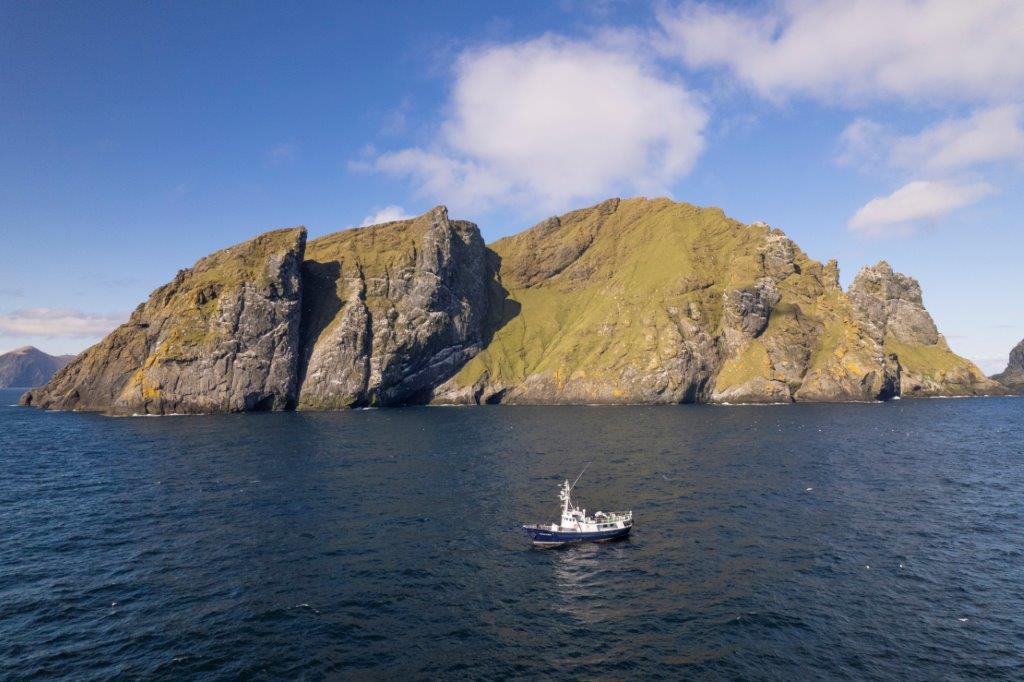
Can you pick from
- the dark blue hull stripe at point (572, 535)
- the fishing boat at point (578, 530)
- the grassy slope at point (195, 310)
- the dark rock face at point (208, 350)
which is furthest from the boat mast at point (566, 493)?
the grassy slope at point (195, 310)

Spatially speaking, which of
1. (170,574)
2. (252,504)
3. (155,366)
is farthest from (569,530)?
(155,366)

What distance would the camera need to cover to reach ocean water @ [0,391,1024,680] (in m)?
33.3

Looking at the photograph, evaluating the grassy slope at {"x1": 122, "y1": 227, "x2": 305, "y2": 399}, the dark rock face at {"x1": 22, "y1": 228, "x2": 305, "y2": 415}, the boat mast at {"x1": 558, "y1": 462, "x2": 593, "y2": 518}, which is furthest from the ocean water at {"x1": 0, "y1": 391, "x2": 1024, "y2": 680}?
the grassy slope at {"x1": 122, "y1": 227, "x2": 305, "y2": 399}

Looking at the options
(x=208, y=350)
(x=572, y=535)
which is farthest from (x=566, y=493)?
(x=208, y=350)

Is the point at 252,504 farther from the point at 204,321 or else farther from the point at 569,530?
the point at 204,321

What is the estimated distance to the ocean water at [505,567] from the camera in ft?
109

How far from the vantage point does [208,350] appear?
173 m

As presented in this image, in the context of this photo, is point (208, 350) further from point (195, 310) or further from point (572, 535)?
point (572, 535)

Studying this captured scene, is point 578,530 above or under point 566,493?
under

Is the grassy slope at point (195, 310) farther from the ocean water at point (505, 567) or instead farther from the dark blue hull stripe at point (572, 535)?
the dark blue hull stripe at point (572, 535)

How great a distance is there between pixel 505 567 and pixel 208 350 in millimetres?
159580

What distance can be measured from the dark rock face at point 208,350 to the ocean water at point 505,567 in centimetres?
7780

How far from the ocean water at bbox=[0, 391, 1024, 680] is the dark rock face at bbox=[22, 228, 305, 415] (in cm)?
7780

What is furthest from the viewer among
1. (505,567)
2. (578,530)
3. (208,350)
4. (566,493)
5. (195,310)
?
(195,310)
